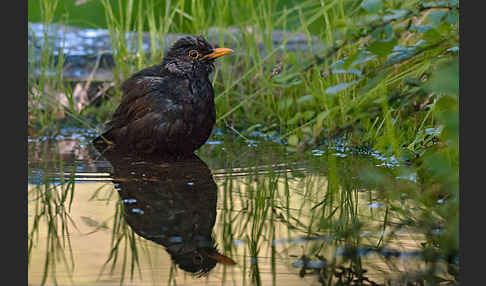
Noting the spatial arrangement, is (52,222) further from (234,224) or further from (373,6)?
(373,6)

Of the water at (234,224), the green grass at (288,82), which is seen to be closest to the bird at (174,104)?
the water at (234,224)

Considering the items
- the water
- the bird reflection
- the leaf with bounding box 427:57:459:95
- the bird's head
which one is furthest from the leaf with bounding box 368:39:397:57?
the bird's head

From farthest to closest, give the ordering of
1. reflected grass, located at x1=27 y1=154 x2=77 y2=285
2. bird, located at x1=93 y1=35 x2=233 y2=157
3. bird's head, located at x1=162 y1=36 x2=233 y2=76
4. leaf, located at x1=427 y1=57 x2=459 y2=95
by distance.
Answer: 1. bird's head, located at x1=162 y1=36 x2=233 y2=76
2. bird, located at x1=93 y1=35 x2=233 y2=157
3. reflected grass, located at x1=27 y1=154 x2=77 y2=285
4. leaf, located at x1=427 y1=57 x2=459 y2=95

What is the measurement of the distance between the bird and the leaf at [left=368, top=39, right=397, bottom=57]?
2.05m

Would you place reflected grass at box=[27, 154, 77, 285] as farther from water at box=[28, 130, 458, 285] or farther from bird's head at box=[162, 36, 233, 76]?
bird's head at box=[162, 36, 233, 76]

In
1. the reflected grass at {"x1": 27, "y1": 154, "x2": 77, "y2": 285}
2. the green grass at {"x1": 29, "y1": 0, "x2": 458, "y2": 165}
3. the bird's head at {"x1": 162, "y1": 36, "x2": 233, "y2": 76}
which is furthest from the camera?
the bird's head at {"x1": 162, "y1": 36, "x2": 233, "y2": 76}

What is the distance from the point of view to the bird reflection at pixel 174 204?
2.01 meters

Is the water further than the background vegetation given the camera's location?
No

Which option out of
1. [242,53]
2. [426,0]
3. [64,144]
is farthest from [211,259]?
[242,53]

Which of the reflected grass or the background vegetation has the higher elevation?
the background vegetation

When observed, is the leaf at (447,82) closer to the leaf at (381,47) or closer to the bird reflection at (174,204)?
the leaf at (381,47)

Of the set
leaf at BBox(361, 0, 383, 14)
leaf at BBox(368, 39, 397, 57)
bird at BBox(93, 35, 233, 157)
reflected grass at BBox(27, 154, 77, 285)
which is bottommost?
reflected grass at BBox(27, 154, 77, 285)

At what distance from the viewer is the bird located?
3.90m

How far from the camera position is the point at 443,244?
198 centimetres
